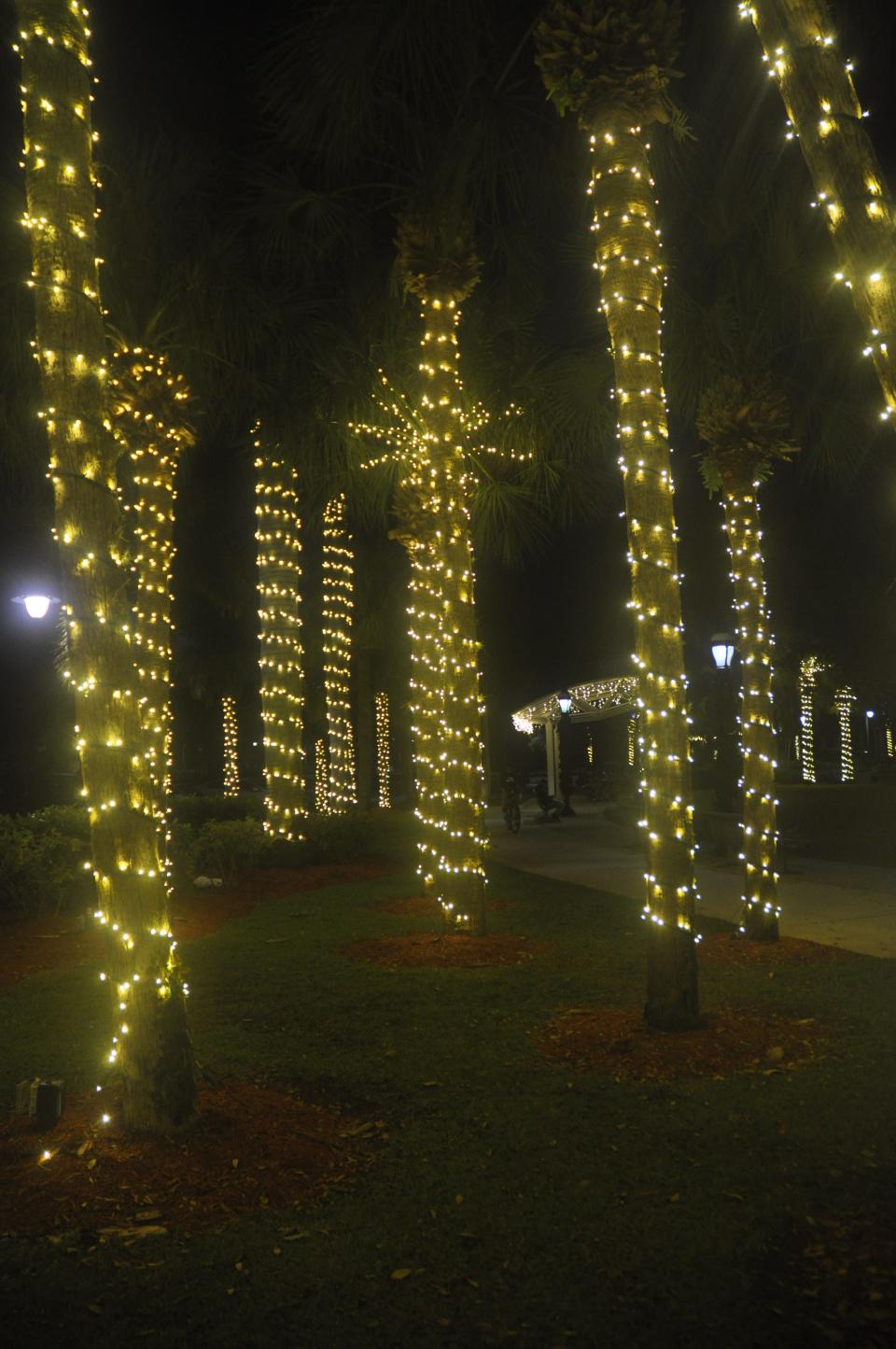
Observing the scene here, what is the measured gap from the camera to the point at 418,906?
40.7 feet

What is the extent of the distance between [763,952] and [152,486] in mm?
7141

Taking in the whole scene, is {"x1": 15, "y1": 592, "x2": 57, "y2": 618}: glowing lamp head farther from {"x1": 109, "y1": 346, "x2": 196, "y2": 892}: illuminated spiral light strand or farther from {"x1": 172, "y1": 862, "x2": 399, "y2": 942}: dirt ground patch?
{"x1": 172, "y1": 862, "x2": 399, "y2": 942}: dirt ground patch

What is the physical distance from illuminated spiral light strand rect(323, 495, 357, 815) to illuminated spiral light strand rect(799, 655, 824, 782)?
1200cm

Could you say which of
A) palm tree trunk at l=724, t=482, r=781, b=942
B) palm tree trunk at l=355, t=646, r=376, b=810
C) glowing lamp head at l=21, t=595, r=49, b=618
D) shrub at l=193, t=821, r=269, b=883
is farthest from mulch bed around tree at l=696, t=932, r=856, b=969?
palm tree trunk at l=355, t=646, r=376, b=810

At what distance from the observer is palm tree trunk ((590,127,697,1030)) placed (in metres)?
6.50

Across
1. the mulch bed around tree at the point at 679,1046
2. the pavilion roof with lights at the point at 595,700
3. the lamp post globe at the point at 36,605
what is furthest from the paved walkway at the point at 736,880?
the lamp post globe at the point at 36,605

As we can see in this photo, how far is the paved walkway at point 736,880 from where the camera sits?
34.6ft

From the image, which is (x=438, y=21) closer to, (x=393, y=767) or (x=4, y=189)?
(x=4, y=189)

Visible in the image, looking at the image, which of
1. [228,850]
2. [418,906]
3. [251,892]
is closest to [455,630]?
[418,906]

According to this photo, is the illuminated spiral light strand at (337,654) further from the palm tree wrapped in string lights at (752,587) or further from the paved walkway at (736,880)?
the palm tree wrapped in string lights at (752,587)

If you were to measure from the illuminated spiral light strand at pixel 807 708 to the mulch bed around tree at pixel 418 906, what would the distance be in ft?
54.1

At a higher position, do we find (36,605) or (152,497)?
(152,497)

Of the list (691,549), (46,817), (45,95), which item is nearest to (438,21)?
(45,95)

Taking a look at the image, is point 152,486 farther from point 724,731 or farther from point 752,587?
point 724,731
